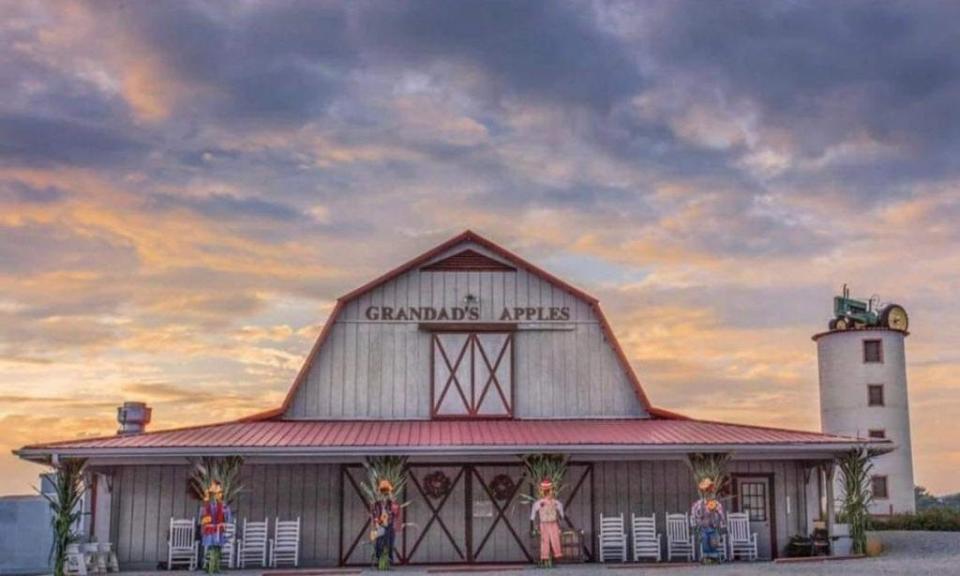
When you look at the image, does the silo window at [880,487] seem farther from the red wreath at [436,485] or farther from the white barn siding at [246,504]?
the white barn siding at [246,504]

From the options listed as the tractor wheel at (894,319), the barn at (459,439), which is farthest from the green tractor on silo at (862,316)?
the barn at (459,439)

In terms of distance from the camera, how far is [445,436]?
20.1 metres

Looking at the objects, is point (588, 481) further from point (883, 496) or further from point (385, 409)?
point (883, 496)

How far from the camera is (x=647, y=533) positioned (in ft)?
67.1

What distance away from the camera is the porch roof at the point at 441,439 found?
62.0 ft

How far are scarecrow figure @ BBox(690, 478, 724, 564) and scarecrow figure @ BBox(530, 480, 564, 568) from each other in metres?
2.62

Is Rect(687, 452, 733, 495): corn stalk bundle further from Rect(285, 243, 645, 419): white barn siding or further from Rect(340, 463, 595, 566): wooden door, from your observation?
Rect(285, 243, 645, 419): white barn siding

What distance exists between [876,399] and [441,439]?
67.2ft

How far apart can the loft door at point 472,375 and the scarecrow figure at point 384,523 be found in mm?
3793

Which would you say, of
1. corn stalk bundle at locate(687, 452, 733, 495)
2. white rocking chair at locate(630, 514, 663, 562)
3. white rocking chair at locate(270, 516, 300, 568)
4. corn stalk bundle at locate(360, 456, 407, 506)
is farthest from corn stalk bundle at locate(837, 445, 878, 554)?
white rocking chair at locate(270, 516, 300, 568)

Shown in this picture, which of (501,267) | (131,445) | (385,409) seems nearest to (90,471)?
(131,445)

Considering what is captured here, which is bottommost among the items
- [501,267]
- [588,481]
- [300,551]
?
[300,551]

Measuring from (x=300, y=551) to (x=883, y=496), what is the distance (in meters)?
21.6

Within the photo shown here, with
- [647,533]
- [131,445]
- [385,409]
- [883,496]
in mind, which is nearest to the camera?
[131,445]
